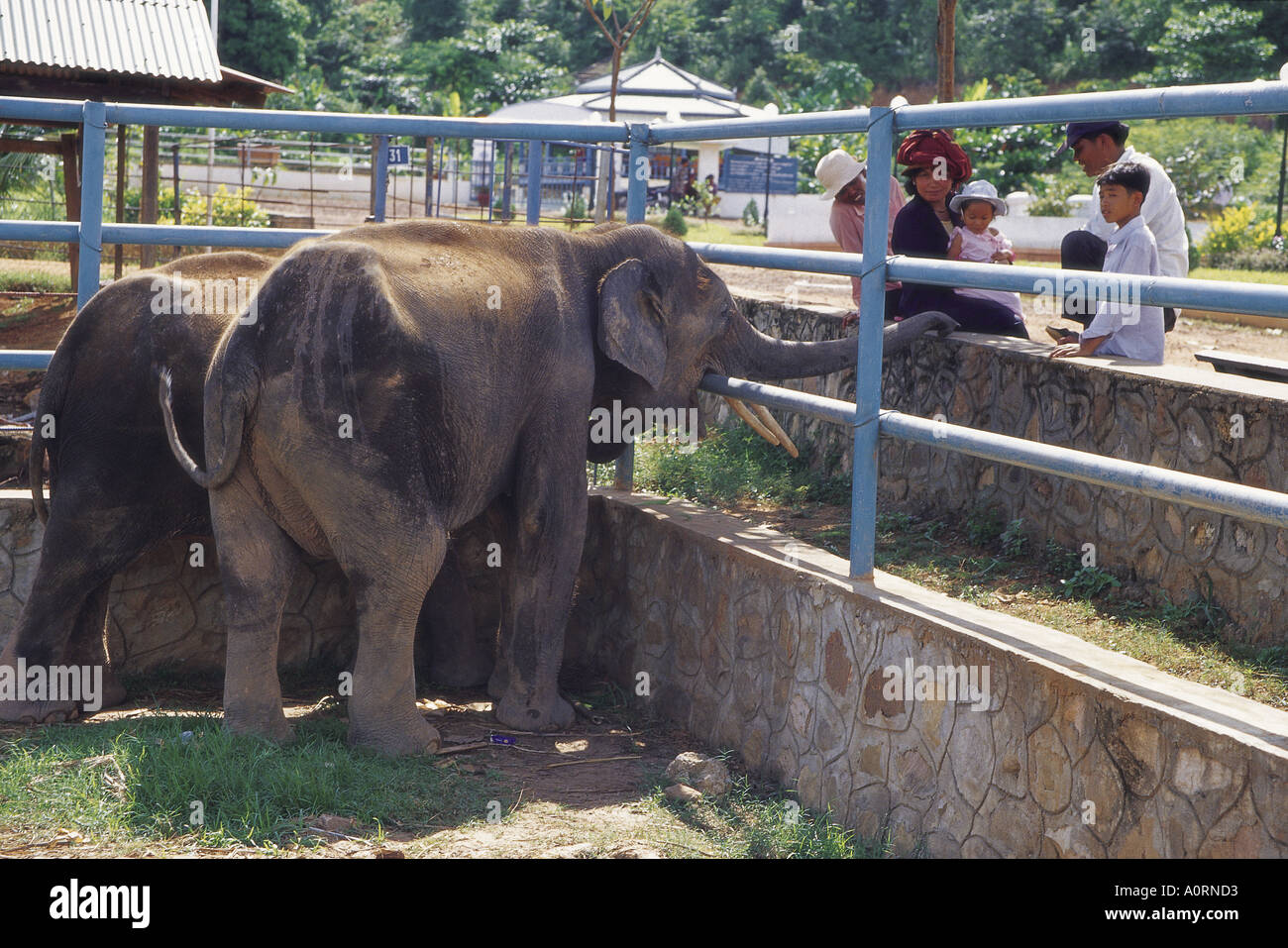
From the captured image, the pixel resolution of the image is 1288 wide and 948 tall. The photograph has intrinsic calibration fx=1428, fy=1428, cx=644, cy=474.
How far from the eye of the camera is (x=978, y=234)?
7.02 metres

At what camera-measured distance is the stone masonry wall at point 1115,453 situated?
475 cm

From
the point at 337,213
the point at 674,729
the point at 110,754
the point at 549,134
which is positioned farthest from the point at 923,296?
the point at 337,213

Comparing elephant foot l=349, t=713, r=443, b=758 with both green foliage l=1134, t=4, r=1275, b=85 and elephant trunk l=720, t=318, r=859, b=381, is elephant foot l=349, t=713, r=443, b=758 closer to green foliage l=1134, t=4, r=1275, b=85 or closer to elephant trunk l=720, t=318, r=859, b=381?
elephant trunk l=720, t=318, r=859, b=381

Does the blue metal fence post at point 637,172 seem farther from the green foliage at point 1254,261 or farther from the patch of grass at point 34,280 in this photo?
the green foliage at point 1254,261

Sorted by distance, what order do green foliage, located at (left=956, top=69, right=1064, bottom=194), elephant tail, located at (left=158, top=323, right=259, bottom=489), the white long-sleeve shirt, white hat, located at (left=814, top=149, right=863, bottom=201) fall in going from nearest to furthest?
elephant tail, located at (left=158, top=323, right=259, bottom=489), the white long-sleeve shirt, white hat, located at (left=814, top=149, right=863, bottom=201), green foliage, located at (left=956, top=69, right=1064, bottom=194)

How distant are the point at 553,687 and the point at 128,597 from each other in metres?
1.80

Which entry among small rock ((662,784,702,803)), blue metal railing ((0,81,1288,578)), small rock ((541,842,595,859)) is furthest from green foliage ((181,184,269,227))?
small rock ((541,842,595,859))

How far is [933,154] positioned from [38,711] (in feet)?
15.4

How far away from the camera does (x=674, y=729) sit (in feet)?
19.4

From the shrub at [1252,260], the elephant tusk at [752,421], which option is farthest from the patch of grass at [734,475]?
the shrub at [1252,260]

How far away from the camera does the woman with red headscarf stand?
6730 mm

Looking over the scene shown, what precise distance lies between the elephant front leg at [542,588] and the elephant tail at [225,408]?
4.02ft

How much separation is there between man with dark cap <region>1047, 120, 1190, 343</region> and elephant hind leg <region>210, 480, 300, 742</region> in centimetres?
350
